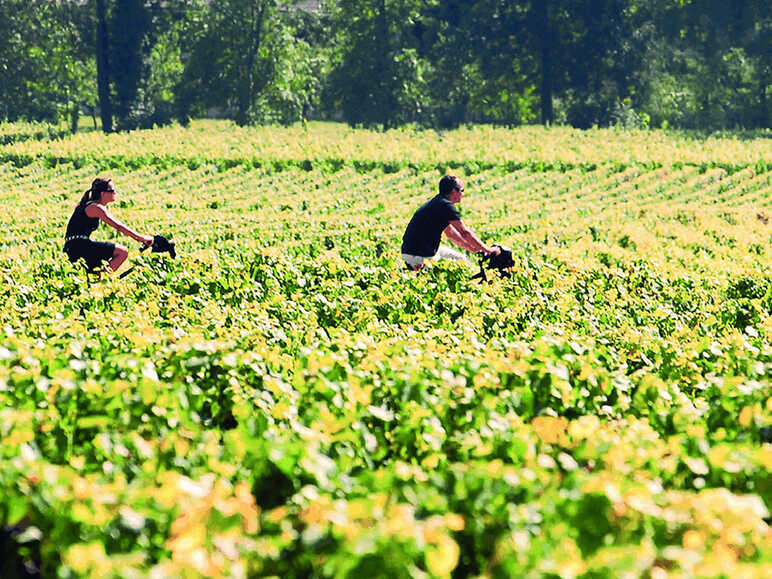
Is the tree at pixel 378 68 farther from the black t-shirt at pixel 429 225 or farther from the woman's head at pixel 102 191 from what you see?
the black t-shirt at pixel 429 225

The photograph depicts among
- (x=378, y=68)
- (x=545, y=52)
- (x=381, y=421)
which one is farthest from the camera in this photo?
(x=378, y=68)

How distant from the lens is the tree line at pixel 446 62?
78.1 meters

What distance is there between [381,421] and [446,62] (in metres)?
80.0

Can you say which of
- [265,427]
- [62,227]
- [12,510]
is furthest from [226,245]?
[12,510]

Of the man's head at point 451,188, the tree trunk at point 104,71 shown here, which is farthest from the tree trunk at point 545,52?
the man's head at point 451,188

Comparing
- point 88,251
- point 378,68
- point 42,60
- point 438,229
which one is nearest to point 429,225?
point 438,229

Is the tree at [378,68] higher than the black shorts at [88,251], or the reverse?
the tree at [378,68]

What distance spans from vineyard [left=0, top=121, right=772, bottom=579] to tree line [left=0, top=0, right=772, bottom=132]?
6784cm

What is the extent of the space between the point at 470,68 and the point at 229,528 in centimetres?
8333

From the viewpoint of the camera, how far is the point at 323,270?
11.3 metres

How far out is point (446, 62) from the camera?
8288cm

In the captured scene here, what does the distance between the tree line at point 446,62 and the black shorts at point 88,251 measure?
65994 millimetres

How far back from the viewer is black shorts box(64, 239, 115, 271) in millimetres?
12086

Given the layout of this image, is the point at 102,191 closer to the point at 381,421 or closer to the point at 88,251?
the point at 88,251
